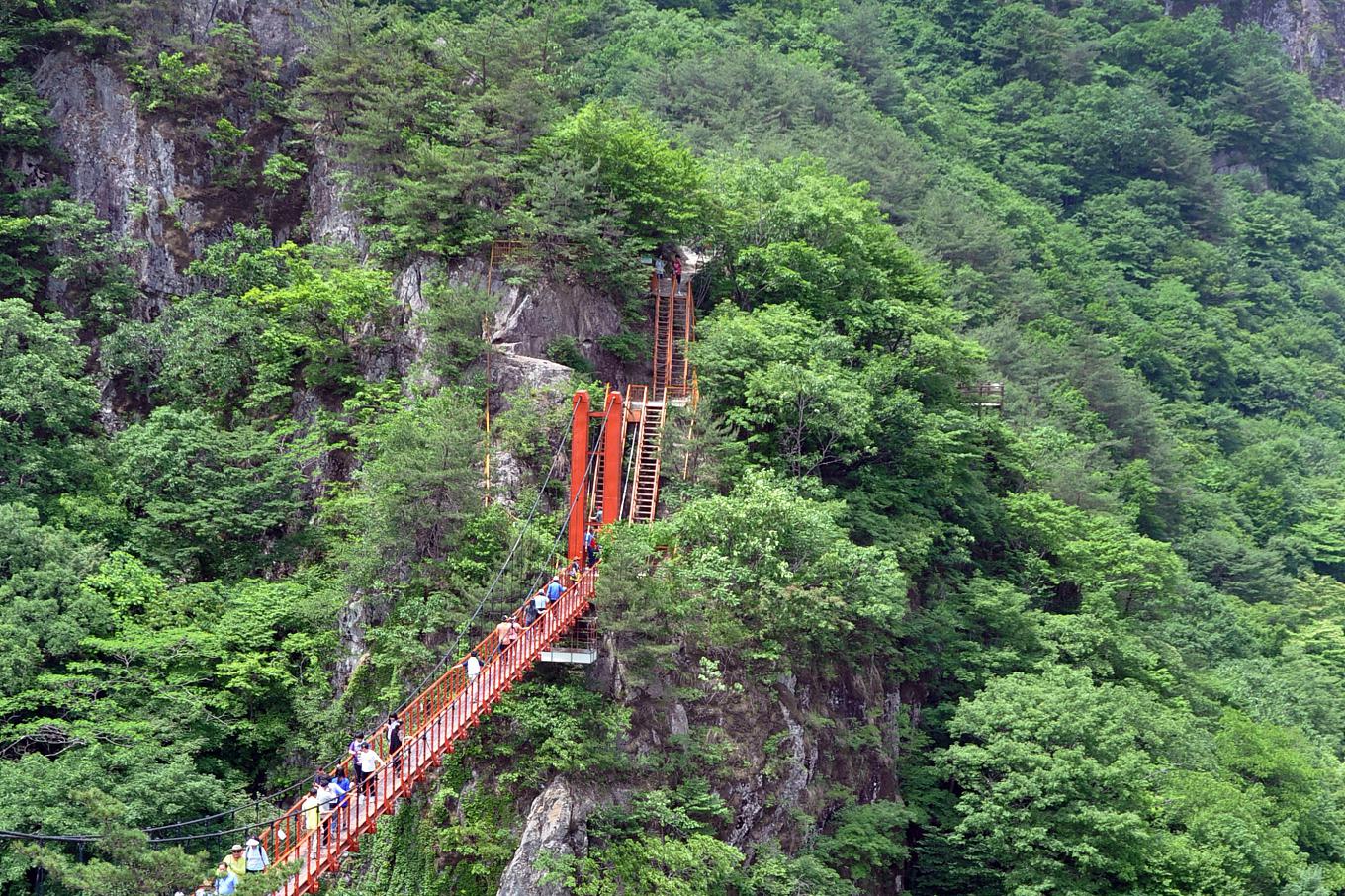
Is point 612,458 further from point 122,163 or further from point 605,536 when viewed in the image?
point 122,163

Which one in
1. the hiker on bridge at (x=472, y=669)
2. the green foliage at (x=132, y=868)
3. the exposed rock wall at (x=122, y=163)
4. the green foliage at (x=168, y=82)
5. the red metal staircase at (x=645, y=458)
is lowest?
the green foliage at (x=132, y=868)

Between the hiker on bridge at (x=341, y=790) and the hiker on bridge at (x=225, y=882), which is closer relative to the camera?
the hiker on bridge at (x=225, y=882)

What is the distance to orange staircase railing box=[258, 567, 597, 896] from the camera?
19.0 m

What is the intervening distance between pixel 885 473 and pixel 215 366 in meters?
14.7

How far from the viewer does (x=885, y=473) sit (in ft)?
95.6

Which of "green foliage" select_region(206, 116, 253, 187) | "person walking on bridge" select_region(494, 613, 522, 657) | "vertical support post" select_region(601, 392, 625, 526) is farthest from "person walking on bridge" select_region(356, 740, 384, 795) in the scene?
"green foliage" select_region(206, 116, 253, 187)

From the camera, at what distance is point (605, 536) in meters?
23.5

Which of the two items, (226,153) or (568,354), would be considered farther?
(226,153)

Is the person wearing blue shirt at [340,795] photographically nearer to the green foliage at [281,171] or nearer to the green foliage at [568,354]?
the green foliage at [568,354]

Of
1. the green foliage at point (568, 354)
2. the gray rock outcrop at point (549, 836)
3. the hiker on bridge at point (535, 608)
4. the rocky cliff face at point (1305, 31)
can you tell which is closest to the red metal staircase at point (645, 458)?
the green foliage at point (568, 354)

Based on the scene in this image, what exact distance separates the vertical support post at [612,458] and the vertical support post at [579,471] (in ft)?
1.50

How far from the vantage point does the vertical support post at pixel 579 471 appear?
24.2 m

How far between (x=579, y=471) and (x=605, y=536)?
1.50 meters

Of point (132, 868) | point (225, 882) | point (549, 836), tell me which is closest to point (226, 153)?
point (549, 836)
